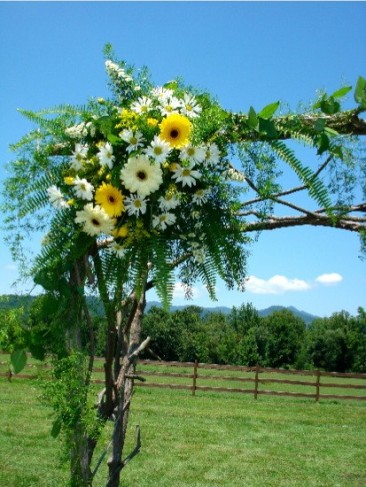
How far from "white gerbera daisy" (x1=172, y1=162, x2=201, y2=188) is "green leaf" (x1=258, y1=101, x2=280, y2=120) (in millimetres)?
213

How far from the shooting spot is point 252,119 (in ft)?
4.28

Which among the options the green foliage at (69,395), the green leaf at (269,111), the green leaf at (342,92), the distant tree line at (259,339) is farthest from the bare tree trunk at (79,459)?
the distant tree line at (259,339)

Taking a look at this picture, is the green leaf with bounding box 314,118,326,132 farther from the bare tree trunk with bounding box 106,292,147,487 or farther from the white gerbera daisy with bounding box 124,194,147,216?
the bare tree trunk with bounding box 106,292,147,487

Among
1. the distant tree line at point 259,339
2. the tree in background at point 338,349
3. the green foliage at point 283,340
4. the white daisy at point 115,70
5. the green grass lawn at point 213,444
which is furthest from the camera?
the tree in background at point 338,349

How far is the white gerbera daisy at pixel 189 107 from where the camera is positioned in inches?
50.9

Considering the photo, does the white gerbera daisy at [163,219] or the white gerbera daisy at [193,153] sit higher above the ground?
the white gerbera daisy at [193,153]

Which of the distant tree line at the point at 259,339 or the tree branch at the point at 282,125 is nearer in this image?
the tree branch at the point at 282,125

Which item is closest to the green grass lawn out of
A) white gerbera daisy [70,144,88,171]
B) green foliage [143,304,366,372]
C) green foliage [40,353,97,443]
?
green foliage [40,353,97,443]

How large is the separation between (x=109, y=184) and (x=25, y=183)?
0.91ft

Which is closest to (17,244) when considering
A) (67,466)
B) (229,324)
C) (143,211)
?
(143,211)

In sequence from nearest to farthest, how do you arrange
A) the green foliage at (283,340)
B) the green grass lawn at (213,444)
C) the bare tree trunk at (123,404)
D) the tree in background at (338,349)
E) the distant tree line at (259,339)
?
the bare tree trunk at (123,404), the green grass lawn at (213,444), the distant tree line at (259,339), the green foliage at (283,340), the tree in background at (338,349)

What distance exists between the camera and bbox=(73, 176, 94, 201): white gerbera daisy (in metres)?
1.24

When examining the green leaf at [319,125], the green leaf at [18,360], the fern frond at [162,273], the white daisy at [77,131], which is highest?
the green leaf at [319,125]

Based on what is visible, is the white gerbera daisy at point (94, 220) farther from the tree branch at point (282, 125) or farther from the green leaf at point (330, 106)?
the green leaf at point (330, 106)
